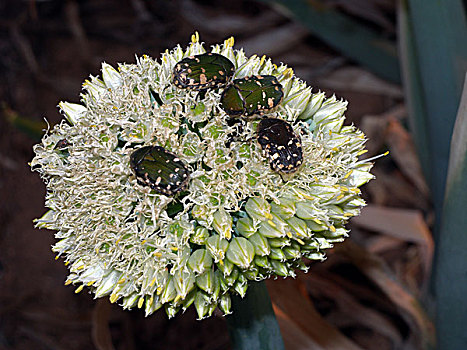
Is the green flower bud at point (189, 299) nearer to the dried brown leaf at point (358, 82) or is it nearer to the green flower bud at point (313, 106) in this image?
the green flower bud at point (313, 106)

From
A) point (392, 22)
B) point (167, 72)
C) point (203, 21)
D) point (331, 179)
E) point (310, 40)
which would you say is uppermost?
point (203, 21)

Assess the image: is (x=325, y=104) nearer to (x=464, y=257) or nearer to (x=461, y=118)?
(x=461, y=118)

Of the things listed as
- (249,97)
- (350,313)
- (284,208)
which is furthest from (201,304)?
(350,313)

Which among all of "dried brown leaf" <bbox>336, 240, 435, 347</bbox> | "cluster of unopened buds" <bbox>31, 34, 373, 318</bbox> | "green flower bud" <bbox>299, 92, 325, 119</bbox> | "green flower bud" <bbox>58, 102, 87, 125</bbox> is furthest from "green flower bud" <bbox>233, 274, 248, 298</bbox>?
"dried brown leaf" <bbox>336, 240, 435, 347</bbox>

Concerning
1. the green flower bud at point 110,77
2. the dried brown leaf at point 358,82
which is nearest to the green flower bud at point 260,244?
the green flower bud at point 110,77

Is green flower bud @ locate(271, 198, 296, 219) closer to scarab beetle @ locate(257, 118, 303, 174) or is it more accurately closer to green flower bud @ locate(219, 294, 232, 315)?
scarab beetle @ locate(257, 118, 303, 174)

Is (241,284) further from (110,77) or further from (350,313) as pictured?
(350,313)

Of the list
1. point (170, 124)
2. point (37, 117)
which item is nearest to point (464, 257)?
point (170, 124)
